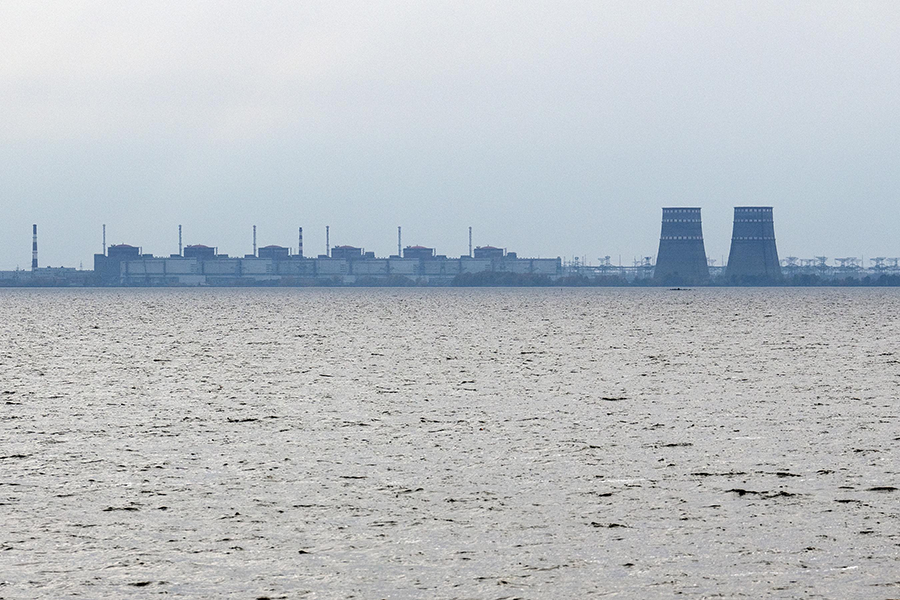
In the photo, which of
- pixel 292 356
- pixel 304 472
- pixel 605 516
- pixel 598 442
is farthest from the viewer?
pixel 292 356

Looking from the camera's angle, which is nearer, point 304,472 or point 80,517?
point 80,517

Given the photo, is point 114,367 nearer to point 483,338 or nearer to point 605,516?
point 483,338

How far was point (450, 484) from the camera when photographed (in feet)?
65.0

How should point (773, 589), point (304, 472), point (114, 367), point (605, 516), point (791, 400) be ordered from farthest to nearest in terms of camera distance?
1. point (114, 367)
2. point (791, 400)
3. point (304, 472)
4. point (605, 516)
5. point (773, 589)

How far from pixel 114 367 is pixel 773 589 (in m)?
42.0

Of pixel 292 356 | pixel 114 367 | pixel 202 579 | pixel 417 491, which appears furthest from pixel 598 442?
pixel 292 356

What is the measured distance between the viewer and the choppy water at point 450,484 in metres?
13.4

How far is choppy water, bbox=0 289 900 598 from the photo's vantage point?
13.4 m

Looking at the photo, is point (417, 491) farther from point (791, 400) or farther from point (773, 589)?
point (791, 400)

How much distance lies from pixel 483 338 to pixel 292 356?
71.2 ft

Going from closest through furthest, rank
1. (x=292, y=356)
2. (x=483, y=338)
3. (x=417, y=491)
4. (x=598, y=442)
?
(x=417, y=491)
(x=598, y=442)
(x=292, y=356)
(x=483, y=338)

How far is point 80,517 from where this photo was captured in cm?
1689

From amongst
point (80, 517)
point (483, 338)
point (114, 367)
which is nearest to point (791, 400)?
point (80, 517)

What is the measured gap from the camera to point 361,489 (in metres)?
19.3
